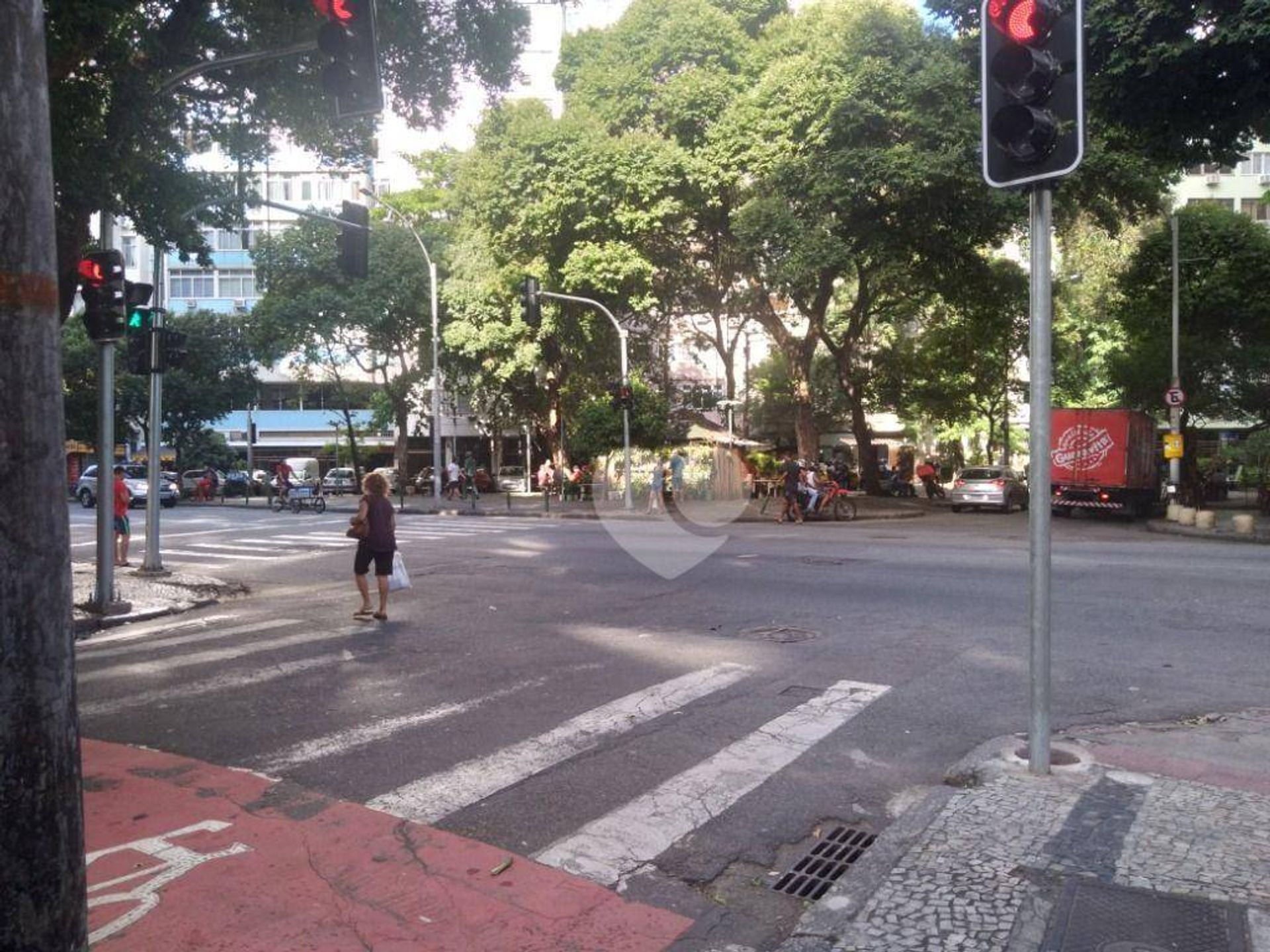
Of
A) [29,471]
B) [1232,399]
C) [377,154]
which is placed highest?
[377,154]

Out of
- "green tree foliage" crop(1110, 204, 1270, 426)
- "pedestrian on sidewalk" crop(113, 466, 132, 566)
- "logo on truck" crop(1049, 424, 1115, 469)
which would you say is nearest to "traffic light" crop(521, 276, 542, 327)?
"pedestrian on sidewalk" crop(113, 466, 132, 566)

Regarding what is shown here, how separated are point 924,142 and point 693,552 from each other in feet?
41.0

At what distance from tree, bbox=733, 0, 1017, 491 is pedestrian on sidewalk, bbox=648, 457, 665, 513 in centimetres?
603

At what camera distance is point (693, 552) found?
1594cm

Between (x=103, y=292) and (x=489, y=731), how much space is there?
836 cm

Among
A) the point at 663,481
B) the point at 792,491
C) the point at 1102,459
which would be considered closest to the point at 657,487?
the point at 663,481

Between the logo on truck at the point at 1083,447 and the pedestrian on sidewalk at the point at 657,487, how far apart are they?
10894 mm

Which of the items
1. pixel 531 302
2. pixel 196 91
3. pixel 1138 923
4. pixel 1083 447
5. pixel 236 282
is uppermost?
pixel 236 282

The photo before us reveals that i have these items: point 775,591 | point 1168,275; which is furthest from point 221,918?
point 1168,275

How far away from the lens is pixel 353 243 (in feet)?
49.8

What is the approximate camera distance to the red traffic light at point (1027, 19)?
4.50 meters

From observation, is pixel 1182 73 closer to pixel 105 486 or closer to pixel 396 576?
pixel 396 576

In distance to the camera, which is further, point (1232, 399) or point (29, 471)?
point (1232, 399)

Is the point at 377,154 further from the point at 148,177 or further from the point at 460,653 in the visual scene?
the point at 460,653
